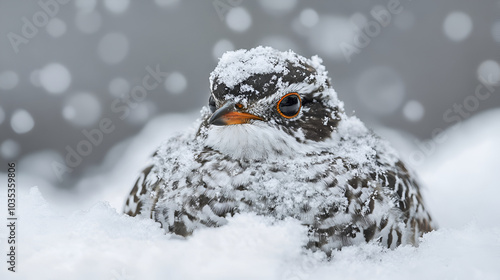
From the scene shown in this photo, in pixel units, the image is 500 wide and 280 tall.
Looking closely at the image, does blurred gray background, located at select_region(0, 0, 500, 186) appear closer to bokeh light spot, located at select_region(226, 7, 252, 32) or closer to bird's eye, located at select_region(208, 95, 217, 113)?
bokeh light spot, located at select_region(226, 7, 252, 32)

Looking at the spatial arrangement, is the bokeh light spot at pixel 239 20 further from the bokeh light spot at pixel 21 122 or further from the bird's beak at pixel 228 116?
the bird's beak at pixel 228 116

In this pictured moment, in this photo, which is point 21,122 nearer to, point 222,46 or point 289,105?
point 222,46

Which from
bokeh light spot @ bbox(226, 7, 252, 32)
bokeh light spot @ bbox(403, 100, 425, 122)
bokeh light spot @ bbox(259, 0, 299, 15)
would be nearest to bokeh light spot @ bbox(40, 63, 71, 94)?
bokeh light spot @ bbox(226, 7, 252, 32)

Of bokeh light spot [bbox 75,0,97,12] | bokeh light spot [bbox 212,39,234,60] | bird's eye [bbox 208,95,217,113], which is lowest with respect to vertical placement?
bird's eye [bbox 208,95,217,113]

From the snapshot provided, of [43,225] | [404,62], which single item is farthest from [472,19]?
[43,225]

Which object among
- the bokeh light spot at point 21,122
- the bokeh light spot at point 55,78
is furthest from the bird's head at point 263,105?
the bokeh light spot at point 21,122

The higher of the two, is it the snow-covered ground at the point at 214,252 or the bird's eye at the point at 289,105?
the bird's eye at the point at 289,105

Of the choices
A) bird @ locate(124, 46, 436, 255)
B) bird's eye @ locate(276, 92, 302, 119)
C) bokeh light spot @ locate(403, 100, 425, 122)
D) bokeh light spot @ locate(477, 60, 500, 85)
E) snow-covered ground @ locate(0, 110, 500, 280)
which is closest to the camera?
snow-covered ground @ locate(0, 110, 500, 280)

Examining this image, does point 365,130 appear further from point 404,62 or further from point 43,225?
point 404,62
